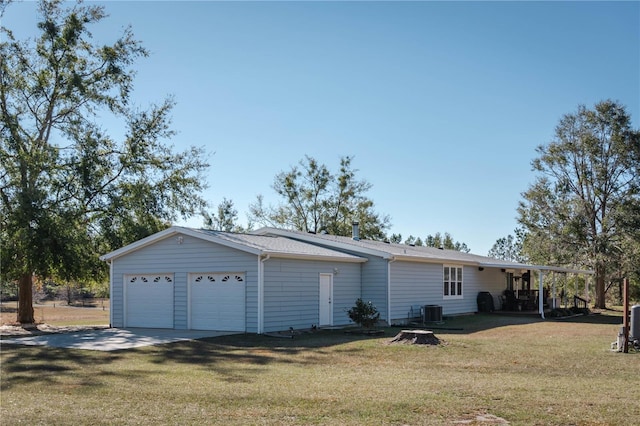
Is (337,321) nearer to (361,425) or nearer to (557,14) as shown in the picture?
(557,14)

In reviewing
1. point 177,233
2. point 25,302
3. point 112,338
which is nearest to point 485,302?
point 177,233

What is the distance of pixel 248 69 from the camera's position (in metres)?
18.2

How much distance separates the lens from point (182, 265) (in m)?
19.2

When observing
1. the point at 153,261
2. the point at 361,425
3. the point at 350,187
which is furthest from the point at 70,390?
the point at 350,187

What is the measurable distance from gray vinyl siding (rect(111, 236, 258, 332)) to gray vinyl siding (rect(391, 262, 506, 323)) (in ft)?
19.8

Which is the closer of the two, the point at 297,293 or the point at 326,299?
the point at 297,293

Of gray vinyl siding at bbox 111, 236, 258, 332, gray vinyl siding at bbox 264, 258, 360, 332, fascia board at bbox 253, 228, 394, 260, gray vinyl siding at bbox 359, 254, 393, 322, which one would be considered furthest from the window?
gray vinyl siding at bbox 111, 236, 258, 332

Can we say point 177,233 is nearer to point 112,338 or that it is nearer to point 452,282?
point 112,338

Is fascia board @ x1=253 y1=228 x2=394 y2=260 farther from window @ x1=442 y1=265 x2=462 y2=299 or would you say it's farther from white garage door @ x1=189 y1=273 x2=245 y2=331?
white garage door @ x1=189 y1=273 x2=245 y2=331

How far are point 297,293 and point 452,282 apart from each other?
9901mm

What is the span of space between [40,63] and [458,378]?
22396 millimetres

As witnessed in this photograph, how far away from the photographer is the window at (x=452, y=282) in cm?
2586

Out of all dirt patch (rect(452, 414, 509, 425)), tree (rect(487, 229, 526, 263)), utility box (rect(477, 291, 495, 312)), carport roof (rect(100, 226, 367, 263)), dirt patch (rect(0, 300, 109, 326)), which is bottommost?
dirt patch (rect(0, 300, 109, 326))

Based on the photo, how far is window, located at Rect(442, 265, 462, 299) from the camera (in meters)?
25.9
